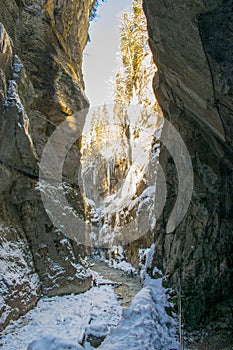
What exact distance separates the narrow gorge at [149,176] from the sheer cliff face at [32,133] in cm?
6

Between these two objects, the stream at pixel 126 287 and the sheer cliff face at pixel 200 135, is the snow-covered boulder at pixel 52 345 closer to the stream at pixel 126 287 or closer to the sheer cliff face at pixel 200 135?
the sheer cliff face at pixel 200 135

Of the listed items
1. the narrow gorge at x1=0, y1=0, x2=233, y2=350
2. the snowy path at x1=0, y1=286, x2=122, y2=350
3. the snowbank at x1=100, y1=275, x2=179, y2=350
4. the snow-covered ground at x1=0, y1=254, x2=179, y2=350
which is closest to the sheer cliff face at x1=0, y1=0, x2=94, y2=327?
the narrow gorge at x1=0, y1=0, x2=233, y2=350

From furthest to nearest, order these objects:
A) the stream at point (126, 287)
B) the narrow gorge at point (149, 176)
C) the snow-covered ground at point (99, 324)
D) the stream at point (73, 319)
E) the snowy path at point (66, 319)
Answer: the stream at point (126, 287) < the snowy path at point (66, 319) < the stream at point (73, 319) < the snow-covered ground at point (99, 324) < the narrow gorge at point (149, 176)

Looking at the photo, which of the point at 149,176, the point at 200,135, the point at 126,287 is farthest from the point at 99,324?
the point at 149,176

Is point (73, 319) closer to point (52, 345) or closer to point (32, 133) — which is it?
point (52, 345)

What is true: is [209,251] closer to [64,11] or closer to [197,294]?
[197,294]

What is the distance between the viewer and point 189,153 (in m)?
9.70

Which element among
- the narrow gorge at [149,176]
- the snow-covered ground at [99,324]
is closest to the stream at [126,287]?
the narrow gorge at [149,176]

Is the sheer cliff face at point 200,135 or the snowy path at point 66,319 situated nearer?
the sheer cliff face at point 200,135

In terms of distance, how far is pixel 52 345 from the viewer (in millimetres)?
5676

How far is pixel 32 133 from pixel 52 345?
1123 centimetres

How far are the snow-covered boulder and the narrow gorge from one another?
0.21 meters

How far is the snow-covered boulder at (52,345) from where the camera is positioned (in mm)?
5590

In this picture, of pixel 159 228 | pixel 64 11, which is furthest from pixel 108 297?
pixel 64 11
